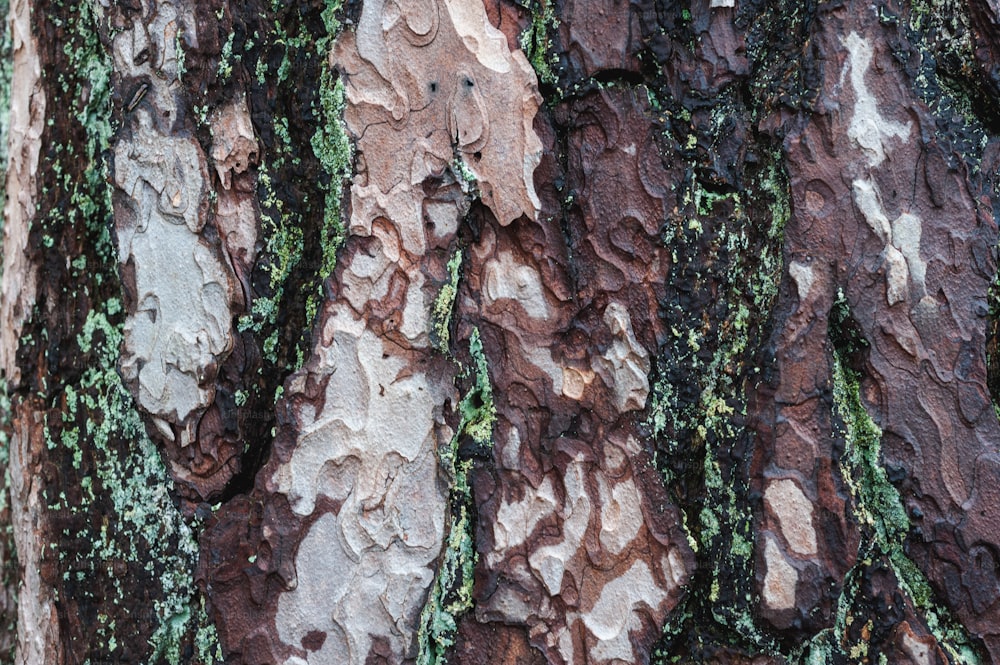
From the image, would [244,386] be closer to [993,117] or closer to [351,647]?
[351,647]

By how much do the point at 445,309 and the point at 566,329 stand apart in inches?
4.2

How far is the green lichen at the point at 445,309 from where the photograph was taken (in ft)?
2.23

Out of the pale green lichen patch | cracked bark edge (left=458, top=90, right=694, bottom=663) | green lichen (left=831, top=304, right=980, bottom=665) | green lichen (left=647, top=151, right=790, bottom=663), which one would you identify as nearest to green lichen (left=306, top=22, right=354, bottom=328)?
the pale green lichen patch

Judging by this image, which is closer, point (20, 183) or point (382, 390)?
point (382, 390)

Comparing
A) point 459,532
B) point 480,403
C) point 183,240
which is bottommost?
point 459,532

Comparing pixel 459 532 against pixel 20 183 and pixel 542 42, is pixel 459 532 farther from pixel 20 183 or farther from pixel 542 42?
pixel 20 183

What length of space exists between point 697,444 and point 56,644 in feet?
2.08

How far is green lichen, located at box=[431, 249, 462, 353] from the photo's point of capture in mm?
679

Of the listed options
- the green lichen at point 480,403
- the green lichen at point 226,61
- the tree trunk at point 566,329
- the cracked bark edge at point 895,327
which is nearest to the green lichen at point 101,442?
the tree trunk at point 566,329

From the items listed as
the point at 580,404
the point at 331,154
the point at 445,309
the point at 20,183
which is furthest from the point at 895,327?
the point at 20,183

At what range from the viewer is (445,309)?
0.68 metres

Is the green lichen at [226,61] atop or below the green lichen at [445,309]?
atop

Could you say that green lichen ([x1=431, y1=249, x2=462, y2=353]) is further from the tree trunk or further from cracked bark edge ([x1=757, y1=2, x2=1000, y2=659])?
cracked bark edge ([x1=757, y1=2, x2=1000, y2=659])

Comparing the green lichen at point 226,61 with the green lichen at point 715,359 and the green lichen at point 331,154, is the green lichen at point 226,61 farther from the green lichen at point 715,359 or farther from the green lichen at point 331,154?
the green lichen at point 715,359
